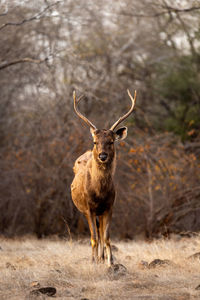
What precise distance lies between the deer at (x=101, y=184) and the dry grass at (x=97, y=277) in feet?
1.40

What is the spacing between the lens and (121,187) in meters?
14.7

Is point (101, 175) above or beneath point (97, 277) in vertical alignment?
above

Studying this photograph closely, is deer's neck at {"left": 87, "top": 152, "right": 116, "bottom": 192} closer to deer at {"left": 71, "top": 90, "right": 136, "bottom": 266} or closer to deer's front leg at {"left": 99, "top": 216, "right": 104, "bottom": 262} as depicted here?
deer at {"left": 71, "top": 90, "right": 136, "bottom": 266}

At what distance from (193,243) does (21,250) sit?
3.63 metres

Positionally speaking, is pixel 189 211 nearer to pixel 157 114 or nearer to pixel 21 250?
pixel 21 250

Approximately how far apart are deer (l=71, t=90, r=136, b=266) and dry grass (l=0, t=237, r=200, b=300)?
1.40 feet

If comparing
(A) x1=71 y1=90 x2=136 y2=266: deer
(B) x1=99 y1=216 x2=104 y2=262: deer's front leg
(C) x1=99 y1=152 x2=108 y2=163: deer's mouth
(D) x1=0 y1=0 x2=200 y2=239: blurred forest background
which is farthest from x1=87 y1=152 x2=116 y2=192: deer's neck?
(D) x1=0 y1=0 x2=200 y2=239: blurred forest background

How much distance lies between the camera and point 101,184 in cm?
816

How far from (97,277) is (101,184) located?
5.15ft

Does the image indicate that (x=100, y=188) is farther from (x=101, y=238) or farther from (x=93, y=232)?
(x=101, y=238)

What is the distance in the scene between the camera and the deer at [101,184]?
7.84m

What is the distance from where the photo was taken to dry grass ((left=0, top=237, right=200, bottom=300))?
613 centimetres

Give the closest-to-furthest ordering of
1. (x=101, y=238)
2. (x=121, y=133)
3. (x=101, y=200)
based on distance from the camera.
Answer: (x=101, y=200), (x=121, y=133), (x=101, y=238)

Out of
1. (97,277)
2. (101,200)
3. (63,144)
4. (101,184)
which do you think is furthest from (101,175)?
(63,144)
